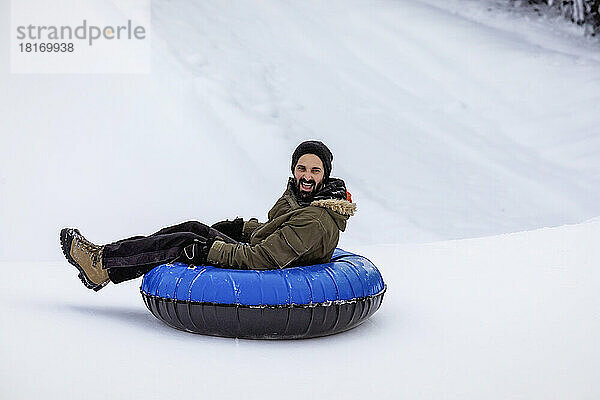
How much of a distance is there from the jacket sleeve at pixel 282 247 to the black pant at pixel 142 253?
0.78 ft

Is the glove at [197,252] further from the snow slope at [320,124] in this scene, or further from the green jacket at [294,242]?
the snow slope at [320,124]

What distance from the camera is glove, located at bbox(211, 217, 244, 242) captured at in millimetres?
3609

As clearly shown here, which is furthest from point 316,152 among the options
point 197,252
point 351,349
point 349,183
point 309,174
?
point 349,183

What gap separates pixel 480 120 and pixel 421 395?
6928mm

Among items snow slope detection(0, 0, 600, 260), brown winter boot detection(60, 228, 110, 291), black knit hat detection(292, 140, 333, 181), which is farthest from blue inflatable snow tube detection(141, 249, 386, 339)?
snow slope detection(0, 0, 600, 260)

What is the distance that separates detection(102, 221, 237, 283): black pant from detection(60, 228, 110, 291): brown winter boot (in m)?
0.05

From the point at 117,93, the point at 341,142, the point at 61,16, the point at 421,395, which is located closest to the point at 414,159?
the point at 341,142

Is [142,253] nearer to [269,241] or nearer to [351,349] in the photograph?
[269,241]

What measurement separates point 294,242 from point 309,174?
322mm

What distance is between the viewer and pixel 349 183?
7867 mm

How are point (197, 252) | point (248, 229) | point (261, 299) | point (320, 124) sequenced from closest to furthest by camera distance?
1. point (261, 299)
2. point (197, 252)
3. point (248, 229)
4. point (320, 124)

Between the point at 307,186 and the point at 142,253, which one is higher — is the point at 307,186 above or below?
above

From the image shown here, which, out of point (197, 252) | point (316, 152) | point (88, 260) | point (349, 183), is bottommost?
point (349, 183)

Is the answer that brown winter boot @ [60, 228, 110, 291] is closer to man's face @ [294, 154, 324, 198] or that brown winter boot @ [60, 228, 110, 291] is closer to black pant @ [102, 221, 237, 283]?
black pant @ [102, 221, 237, 283]
